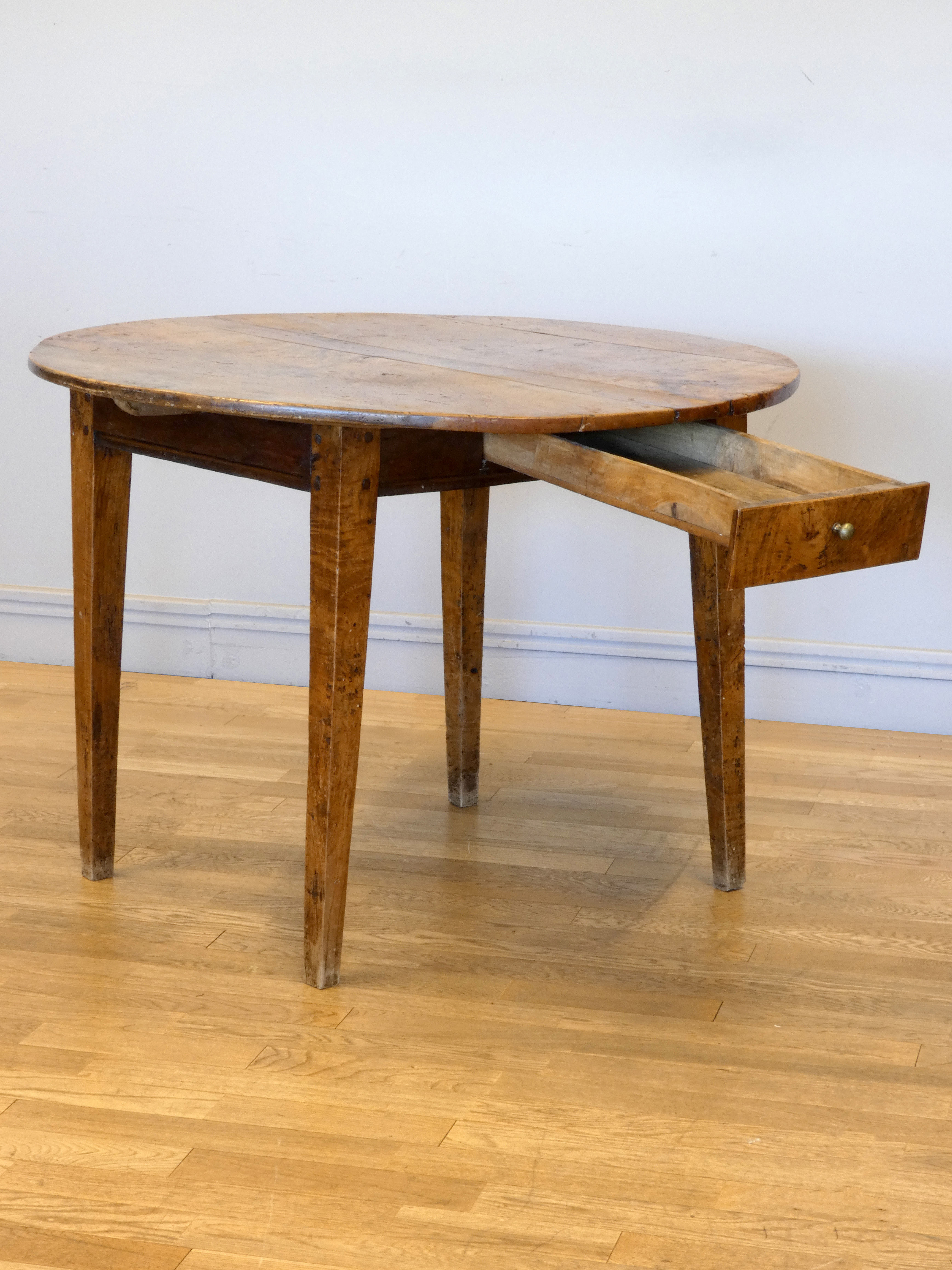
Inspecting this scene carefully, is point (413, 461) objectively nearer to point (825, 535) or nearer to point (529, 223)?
point (825, 535)

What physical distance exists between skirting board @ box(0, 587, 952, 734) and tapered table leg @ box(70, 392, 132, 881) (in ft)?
2.76

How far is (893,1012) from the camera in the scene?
61.2 inches

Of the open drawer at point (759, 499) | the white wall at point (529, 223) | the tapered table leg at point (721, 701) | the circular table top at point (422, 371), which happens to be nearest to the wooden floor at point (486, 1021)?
the tapered table leg at point (721, 701)

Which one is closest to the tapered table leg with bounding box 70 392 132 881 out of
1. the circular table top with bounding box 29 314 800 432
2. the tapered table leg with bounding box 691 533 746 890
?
the circular table top with bounding box 29 314 800 432

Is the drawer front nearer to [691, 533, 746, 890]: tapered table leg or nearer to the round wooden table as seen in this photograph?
the round wooden table

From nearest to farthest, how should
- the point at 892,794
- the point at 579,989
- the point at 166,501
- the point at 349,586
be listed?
the point at 349,586, the point at 579,989, the point at 892,794, the point at 166,501

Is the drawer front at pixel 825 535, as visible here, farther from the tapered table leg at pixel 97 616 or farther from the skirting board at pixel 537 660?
the skirting board at pixel 537 660

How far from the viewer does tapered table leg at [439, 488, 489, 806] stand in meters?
1.98

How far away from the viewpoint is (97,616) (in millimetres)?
1751

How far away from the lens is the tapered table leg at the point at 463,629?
198 cm

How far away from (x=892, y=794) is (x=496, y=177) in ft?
3.95

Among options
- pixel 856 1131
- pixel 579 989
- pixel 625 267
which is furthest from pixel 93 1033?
pixel 625 267

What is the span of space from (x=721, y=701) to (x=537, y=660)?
0.83 meters

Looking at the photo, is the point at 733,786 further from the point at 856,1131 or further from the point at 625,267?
the point at 625,267
